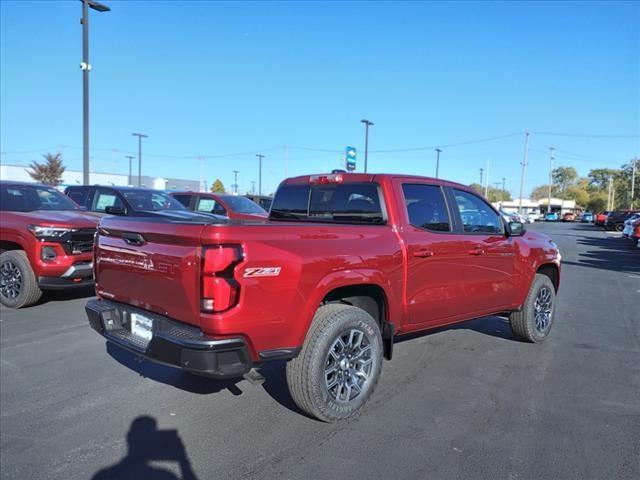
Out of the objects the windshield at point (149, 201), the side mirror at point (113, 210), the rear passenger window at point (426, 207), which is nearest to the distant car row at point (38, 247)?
the side mirror at point (113, 210)

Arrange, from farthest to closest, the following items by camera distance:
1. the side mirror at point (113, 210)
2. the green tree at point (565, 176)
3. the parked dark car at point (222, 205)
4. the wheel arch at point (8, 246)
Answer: the green tree at point (565, 176) → the parked dark car at point (222, 205) → the side mirror at point (113, 210) → the wheel arch at point (8, 246)

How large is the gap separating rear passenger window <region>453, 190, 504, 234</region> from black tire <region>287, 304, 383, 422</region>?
1.71m

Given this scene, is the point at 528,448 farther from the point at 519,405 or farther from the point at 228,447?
the point at 228,447

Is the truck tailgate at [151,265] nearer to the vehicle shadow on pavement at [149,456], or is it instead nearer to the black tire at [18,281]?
the vehicle shadow on pavement at [149,456]

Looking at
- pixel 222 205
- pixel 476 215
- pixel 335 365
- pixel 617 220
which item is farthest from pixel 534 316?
pixel 617 220

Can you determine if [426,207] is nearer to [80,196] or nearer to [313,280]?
[313,280]

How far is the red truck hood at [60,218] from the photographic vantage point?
23.1 ft

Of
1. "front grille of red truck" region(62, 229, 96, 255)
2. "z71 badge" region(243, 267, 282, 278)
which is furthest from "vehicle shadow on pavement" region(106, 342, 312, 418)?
"front grille of red truck" region(62, 229, 96, 255)

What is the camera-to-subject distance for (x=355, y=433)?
351 centimetres

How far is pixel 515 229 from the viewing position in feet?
18.0

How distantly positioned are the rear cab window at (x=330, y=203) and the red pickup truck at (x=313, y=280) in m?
0.01

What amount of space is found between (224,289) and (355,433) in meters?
1.45

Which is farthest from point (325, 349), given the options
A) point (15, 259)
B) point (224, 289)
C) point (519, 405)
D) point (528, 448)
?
point (15, 259)

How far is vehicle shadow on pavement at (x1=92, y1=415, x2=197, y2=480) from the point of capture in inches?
117
